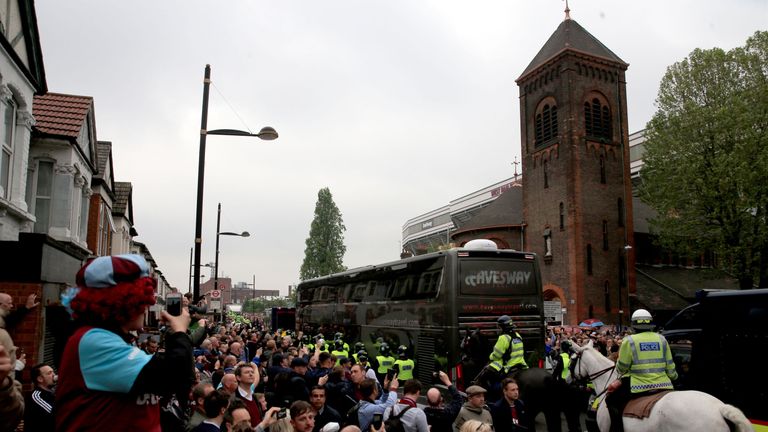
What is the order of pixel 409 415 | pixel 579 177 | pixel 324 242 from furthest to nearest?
pixel 324 242, pixel 579 177, pixel 409 415

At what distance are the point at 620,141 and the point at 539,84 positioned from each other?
8159 mm

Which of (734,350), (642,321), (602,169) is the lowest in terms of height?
(734,350)

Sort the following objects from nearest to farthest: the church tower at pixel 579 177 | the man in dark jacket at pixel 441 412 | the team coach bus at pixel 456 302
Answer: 1. the man in dark jacket at pixel 441 412
2. the team coach bus at pixel 456 302
3. the church tower at pixel 579 177

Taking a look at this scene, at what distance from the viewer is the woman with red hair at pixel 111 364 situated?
2590 mm

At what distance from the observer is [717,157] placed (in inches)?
1200

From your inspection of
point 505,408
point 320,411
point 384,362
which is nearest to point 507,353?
point 384,362

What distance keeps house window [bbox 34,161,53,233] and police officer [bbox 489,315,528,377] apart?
39.9ft

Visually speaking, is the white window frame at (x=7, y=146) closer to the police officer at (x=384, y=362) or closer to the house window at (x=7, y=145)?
the house window at (x=7, y=145)

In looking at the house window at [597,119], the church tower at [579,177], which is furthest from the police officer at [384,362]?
the house window at [597,119]

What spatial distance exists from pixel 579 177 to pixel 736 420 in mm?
41510

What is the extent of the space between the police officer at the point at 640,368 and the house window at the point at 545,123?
139 feet

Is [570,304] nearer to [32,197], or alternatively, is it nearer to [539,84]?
[539,84]

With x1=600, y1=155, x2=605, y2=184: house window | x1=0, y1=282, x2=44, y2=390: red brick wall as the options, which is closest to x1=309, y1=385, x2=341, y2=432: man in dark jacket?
x1=0, y1=282, x2=44, y2=390: red brick wall

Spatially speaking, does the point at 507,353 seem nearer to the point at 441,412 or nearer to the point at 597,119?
the point at 441,412
